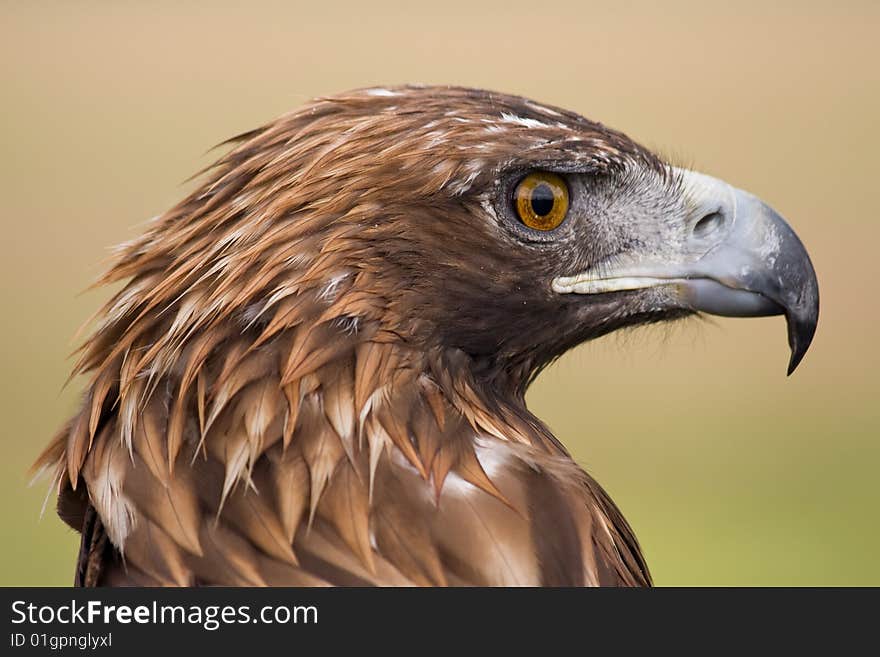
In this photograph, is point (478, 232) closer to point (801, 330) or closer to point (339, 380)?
point (339, 380)

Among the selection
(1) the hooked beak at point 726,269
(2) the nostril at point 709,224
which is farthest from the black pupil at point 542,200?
(2) the nostril at point 709,224

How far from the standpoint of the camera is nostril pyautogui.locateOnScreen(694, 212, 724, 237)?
2369 mm

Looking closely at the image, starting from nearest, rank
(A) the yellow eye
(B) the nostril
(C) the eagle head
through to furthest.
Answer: (C) the eagle head, (A) the yellow eye, (B) the nostril

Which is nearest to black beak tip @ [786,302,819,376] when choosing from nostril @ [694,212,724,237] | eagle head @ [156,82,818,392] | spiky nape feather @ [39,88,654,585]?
eagle head @ [156,82,818,392]

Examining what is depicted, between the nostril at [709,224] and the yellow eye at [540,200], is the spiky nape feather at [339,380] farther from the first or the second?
the nostril at [709,224]

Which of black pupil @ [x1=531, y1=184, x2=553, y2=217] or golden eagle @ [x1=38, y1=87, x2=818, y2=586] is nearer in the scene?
golden eagle @ [x1=38, y1=87, x2=818, y2=586]

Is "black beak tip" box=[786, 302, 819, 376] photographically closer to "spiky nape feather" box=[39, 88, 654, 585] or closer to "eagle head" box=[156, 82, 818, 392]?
"eagle head" box=[156, 82, 818, 392]

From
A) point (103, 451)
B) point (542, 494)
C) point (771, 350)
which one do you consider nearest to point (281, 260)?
point (103, 451)

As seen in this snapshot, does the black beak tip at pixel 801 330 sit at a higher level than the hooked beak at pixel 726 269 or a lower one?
lower

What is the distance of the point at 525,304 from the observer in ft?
7.59

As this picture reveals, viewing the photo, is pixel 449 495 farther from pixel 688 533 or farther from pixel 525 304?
pixel 688 533

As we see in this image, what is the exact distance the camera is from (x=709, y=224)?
2377 millimetres

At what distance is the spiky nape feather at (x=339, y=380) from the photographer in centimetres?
194

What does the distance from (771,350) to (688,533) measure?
243 cm
